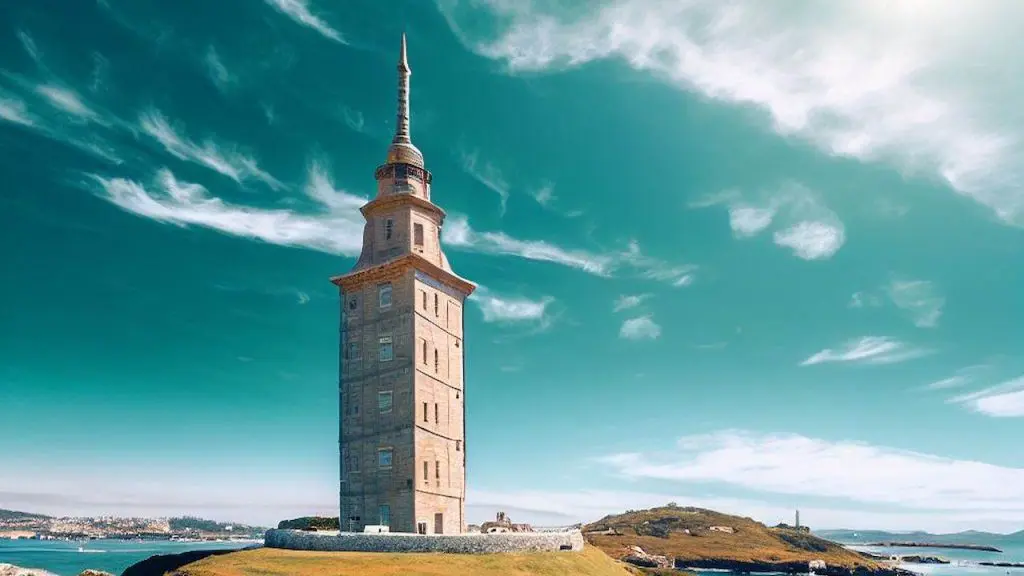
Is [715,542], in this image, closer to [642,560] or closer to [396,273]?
[642,560]

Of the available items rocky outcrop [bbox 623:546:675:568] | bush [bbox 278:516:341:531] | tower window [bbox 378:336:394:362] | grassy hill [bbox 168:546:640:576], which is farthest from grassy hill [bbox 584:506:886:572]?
grassy hill [bbox 168:546:640:576]

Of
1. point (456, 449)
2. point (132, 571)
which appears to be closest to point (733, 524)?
point (456, 449)

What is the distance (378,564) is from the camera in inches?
1462

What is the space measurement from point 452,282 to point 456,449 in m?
12.8

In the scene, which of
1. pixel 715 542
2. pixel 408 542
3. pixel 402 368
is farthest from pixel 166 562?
pixel 715 542

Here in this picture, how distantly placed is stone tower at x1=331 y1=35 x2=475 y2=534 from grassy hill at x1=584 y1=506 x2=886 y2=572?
6138cm

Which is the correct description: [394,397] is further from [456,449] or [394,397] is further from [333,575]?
[333,575]

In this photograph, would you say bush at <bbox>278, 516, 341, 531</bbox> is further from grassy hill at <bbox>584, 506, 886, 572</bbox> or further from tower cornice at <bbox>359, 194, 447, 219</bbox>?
grassy hill at <bbox>584, 506, 886, 572</bbox>

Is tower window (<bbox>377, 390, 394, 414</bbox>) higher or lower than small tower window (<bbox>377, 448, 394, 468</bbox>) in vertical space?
higher

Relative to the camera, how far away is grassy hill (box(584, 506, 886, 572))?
430 ft

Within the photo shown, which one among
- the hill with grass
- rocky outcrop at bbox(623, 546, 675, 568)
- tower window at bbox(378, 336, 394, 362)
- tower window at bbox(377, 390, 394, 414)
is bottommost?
the hill with grass

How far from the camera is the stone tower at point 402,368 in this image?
5034 centimetres

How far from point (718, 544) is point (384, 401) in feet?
389

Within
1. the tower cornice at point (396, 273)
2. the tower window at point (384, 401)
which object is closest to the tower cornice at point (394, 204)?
the tower cornice at point (396, 273)
